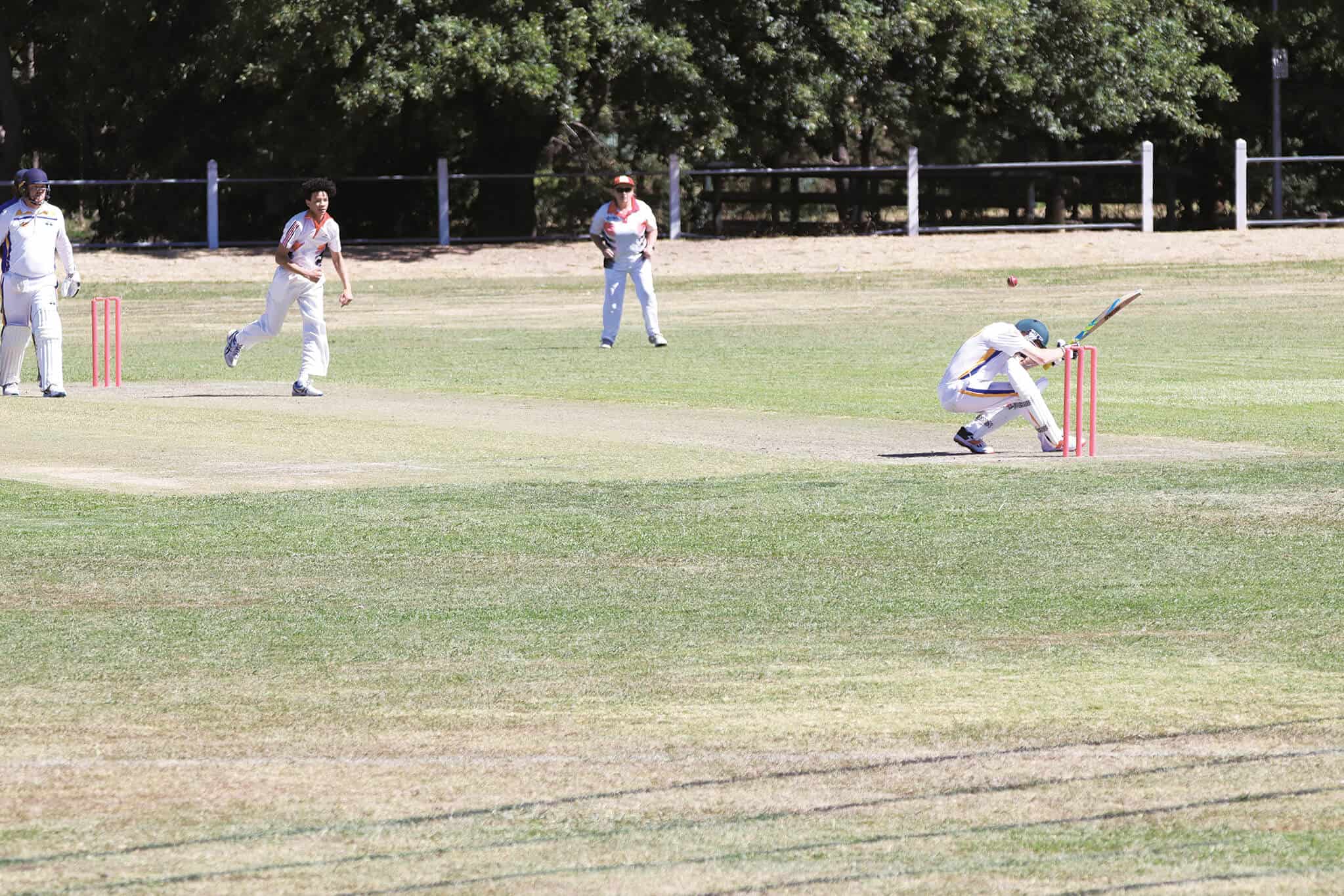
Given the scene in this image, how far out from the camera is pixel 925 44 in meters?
45.3

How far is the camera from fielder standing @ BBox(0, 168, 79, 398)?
18406 mm

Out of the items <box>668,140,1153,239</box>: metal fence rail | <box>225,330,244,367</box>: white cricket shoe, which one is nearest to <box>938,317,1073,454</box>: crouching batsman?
<box>225,330,244,367</box>: white cricket shoe

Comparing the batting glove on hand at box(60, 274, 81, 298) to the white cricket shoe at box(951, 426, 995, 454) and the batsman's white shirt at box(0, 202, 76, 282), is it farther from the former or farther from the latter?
the white cricket shoe at box(951, 426, 995, 454)

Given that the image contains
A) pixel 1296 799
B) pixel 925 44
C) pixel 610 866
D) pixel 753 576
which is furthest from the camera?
pixel 925 44

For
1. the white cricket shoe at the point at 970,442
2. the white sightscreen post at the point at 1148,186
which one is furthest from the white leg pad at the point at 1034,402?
the white sightscreen post at the point at 1148,186

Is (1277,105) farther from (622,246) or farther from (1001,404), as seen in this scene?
(1001,404)

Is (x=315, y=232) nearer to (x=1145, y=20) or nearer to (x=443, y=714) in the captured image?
(x=443, y=714)

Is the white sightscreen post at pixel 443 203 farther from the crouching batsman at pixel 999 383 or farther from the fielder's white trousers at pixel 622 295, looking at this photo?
the crouching batsman at pixel 999 383

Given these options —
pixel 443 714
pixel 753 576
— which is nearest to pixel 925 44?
pixel 753 576

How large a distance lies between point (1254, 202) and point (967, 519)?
39705 mm

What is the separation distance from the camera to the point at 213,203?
141 feet

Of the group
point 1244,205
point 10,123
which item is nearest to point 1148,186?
point 1244,205

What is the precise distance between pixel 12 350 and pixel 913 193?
27983 mm

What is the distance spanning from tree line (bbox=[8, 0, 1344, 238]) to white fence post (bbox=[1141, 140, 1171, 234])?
140cm
